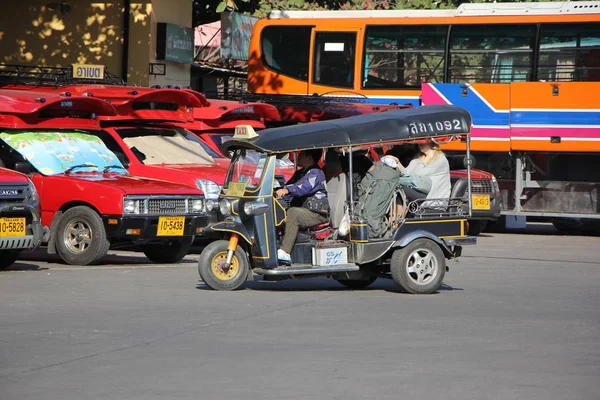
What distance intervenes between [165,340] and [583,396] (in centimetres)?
333

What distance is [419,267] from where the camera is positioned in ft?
42.1

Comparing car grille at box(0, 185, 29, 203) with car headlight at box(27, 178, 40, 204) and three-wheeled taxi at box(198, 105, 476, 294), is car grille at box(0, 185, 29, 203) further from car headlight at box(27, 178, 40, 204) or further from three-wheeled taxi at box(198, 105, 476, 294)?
three-wheeled taxi at box(198, 105, 476, 294)

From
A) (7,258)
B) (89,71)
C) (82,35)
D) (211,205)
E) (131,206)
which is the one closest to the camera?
(7,258)

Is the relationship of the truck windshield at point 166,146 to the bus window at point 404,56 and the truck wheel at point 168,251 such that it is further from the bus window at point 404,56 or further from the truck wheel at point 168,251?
the bus window at point 404,56

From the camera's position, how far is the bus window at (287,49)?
27469mm

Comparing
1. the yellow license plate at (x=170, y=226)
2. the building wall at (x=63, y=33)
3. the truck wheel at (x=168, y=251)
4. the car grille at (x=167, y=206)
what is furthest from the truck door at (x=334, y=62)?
the yellow license plate at (x=170, y=226)

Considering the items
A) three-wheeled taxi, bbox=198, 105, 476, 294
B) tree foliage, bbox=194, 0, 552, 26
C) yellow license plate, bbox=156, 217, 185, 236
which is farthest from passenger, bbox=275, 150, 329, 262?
tree foliage, bbox=194, 0, 552, 26

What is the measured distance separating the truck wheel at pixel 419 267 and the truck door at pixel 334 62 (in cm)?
1408

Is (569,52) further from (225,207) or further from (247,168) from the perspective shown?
(225,207)

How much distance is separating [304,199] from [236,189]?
74 centimetres

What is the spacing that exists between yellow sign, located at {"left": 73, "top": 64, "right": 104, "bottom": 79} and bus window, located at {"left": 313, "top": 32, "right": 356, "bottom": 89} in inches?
245

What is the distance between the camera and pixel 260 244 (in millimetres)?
12516

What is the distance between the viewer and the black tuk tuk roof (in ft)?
41.1

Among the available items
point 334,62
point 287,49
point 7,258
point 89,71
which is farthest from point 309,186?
point 287,49
